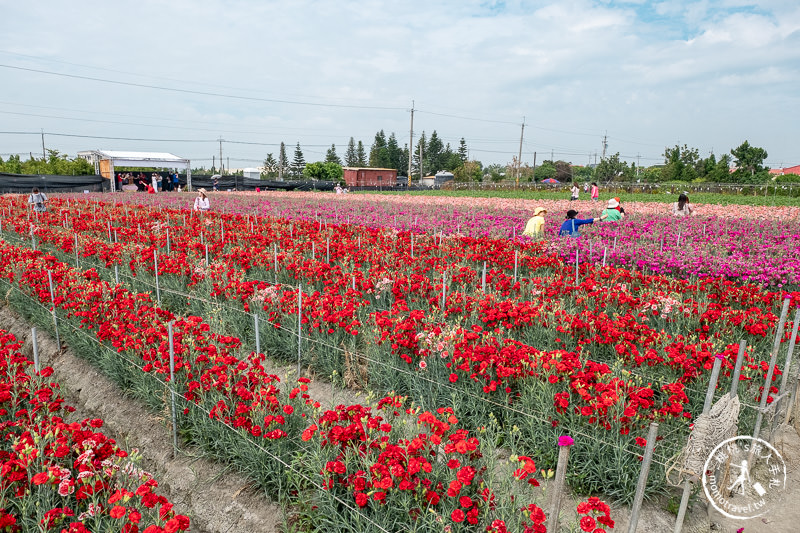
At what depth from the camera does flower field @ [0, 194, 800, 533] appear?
9.59 feet

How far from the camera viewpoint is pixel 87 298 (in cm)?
577

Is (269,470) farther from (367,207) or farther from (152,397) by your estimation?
(367,207)

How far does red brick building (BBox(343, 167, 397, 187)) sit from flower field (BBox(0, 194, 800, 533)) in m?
50.8

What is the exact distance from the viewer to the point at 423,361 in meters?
4.21

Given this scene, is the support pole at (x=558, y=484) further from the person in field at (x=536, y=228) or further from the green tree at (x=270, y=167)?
the green tree at (x=270, y=167)

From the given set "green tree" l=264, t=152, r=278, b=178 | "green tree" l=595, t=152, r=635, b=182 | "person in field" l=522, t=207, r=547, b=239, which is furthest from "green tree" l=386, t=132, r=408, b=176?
"person in field" l=522, t=207, r=547, b=239

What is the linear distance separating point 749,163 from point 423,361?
65.4m

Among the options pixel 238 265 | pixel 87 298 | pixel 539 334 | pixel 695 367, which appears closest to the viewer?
pixel 695 367

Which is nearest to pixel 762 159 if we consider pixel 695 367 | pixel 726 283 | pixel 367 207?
pixel 367 207

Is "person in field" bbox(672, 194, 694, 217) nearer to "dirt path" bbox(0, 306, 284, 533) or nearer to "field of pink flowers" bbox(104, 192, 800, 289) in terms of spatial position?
"field of pink flowers" bbox(104, 192, 800, 289)

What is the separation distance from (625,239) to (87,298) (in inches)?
407

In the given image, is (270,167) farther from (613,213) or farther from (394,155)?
(613,213)

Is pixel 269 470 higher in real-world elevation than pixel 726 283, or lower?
lower

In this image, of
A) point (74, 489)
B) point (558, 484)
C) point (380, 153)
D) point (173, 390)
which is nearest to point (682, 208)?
point (558, 484)
